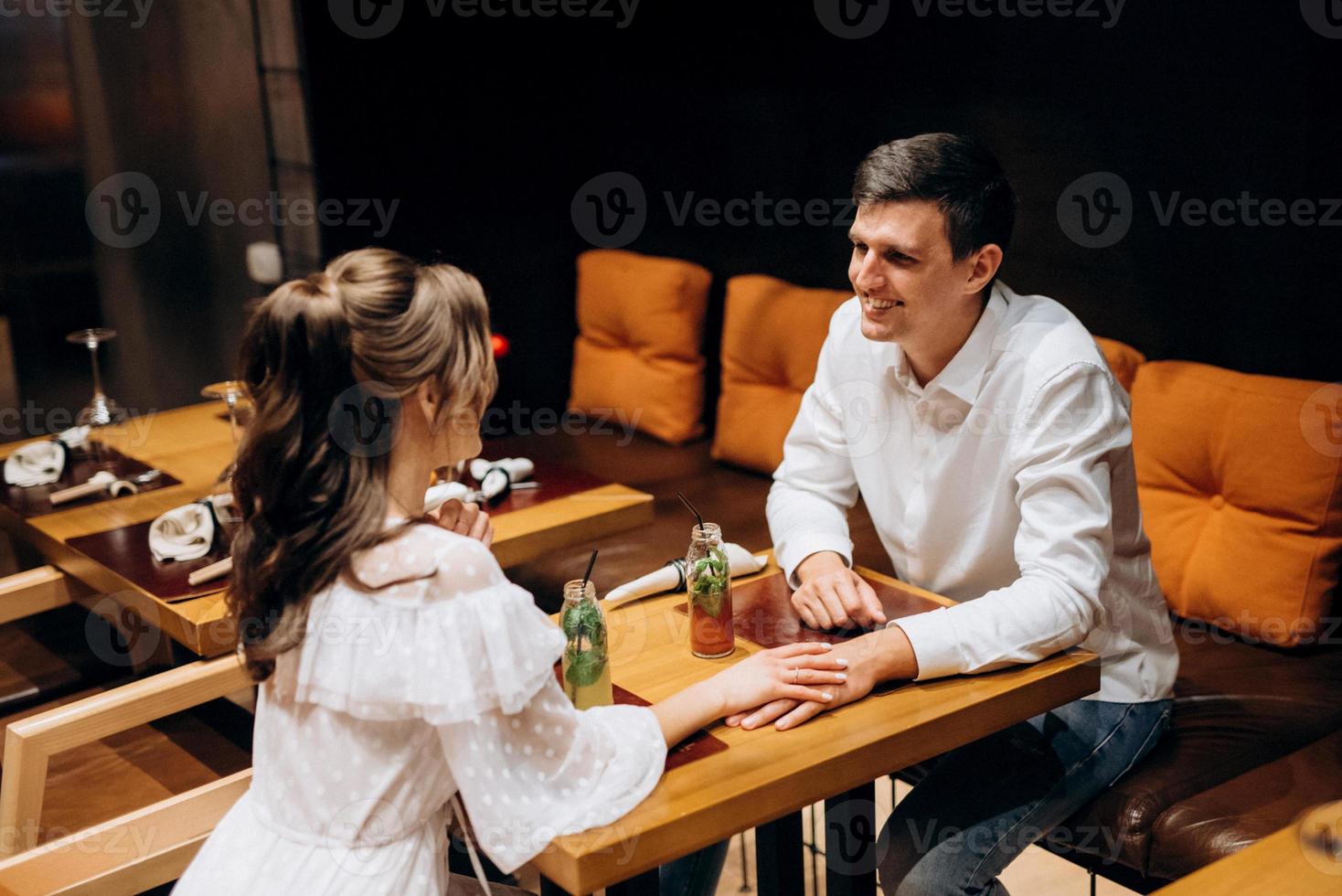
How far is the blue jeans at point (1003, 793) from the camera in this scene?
1979 millimetres

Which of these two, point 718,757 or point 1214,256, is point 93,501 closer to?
point 718,757

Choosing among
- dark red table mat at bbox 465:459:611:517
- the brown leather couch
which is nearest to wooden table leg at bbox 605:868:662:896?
the brown leather couch

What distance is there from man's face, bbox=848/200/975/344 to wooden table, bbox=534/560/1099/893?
17.3 inches

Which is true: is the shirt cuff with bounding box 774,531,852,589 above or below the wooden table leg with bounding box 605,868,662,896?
above

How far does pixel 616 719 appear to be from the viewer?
161 centimetres

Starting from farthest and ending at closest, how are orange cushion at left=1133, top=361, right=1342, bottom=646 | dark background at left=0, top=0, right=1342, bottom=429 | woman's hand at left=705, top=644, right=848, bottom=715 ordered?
dark background at left=0, top=0, right=1342, bottom=429, orange cushion at left=1133, top=361, right=1342, bottom=646, woman's hand at left=705, top=644, right=848, bottom=715

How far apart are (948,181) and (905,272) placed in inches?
5.9

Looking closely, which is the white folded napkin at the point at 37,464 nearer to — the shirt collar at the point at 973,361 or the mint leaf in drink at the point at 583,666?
the mint leaf in drink at the point at 583,666

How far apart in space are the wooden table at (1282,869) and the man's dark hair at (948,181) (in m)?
0.98

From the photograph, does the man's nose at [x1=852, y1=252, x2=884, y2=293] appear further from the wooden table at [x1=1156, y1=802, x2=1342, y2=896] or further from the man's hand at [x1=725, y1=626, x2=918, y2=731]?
the wooden table at [x1=1156, y1=802, x2=1342, y2=896]

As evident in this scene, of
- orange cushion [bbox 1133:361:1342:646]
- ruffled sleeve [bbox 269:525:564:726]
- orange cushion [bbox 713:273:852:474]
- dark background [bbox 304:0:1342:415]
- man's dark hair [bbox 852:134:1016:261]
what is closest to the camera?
ruffled sleeve [bbox 269:525:564:726]

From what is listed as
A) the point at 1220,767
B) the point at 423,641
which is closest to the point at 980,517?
the point at 1220,767

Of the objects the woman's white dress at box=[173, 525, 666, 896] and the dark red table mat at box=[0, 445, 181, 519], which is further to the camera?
the dark red table mat at box=[0, 445, 181, 519]

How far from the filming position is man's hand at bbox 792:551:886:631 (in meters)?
1.98
